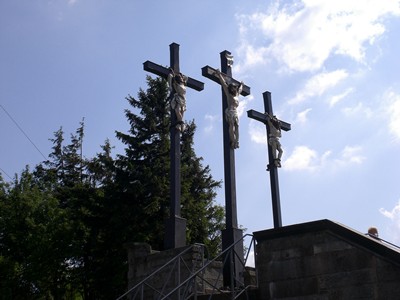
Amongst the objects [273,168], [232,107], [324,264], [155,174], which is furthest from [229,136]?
[155,174]

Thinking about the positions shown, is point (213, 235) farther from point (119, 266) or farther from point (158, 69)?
point (158, 69)

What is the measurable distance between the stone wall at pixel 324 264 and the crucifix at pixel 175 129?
3.05m

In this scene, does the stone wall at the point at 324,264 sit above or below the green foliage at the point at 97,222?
below

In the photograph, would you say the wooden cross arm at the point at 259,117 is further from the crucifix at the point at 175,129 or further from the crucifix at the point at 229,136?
the crucifix at the point at 175,129

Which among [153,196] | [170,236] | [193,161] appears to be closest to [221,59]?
[170,236]

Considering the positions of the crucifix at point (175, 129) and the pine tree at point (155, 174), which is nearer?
the crucifix at point (175, 129)

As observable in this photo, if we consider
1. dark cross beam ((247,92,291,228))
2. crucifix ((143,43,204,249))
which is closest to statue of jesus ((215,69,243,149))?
crucifix ((143,43,204,249))

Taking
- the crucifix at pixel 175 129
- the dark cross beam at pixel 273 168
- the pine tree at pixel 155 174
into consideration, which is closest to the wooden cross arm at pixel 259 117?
the dark cross beam at pixel 273 168

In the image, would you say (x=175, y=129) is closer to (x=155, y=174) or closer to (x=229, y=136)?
(x=229, y=136)

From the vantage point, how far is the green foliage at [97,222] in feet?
67.2

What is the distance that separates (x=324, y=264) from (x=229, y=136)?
563cm

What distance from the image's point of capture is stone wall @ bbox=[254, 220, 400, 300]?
Result: 8039 millimetres

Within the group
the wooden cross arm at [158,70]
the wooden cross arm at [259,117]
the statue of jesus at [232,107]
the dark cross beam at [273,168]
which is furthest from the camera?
the wooden cross arm at [259,117]

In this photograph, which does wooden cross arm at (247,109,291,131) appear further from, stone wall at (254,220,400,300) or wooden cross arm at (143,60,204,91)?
stone wall at (254,220,400,300)
